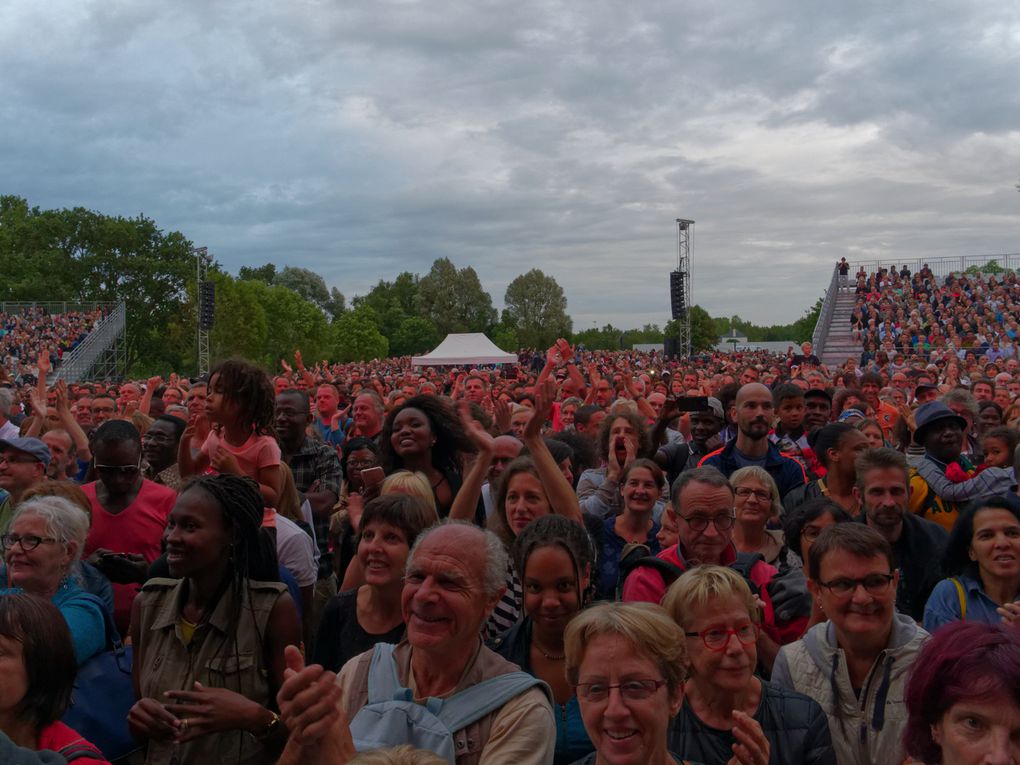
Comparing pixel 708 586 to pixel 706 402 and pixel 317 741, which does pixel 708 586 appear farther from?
pixel 706 402

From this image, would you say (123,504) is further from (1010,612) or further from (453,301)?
(453,301)

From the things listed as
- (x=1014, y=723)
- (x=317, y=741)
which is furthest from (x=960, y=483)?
(x=317, y=741)

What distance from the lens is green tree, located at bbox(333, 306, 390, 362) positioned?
76.6 metres

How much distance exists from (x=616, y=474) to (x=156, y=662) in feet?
9.98

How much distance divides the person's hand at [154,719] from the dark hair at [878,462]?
10.4 ft

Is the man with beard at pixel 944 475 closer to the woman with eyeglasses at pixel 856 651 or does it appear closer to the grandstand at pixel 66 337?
the woman with eyeglasses at pixel 856 651

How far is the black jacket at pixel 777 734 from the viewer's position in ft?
8.57

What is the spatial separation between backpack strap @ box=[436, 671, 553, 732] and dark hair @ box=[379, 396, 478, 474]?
2779 millimetres

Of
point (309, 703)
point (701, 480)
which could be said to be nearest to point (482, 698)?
point (309, 703)

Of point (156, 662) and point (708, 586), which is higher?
point (708, 586)

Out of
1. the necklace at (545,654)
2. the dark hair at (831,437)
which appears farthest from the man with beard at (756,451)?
the necklace at (545,654)

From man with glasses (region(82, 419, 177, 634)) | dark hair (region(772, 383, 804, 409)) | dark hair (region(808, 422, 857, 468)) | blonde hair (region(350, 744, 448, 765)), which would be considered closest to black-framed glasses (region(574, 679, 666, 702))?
blonde hair (region(350, 744, 448, 765))

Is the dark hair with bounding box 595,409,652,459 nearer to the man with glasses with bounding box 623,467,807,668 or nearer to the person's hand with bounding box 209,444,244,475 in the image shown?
the man with glasses with bounding box 623,467,807,668

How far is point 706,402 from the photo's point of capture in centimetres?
666
